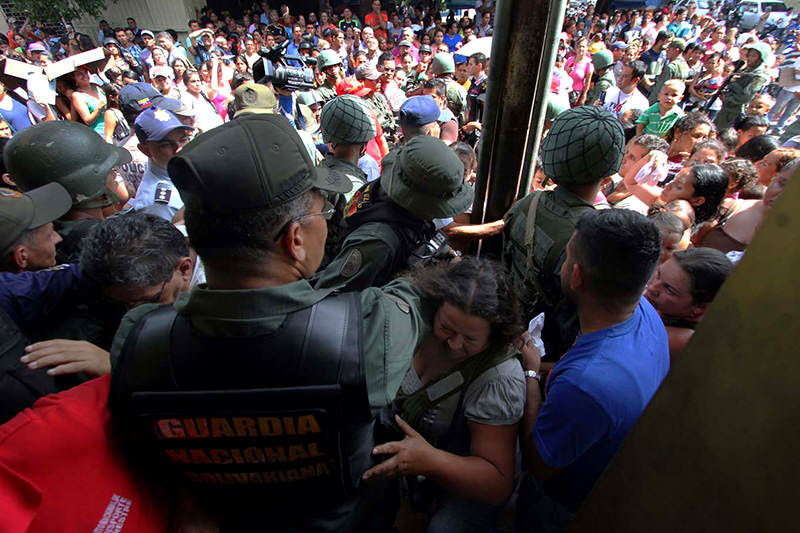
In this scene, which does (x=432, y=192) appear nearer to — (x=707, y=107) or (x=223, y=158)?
(x=223, y=158)

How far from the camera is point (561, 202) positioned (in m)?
2.09

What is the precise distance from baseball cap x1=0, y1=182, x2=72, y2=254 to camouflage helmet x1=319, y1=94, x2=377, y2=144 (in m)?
1.60

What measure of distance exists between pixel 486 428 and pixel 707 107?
8025mm

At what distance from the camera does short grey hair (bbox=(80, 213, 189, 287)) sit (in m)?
1.46

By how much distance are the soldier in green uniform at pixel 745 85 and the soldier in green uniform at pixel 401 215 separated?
6.33 m

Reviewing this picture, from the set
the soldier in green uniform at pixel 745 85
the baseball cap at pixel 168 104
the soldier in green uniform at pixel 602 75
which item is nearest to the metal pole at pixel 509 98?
the baseball cap at pixel 168 104

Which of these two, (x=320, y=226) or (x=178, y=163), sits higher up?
(x=178, y=163)

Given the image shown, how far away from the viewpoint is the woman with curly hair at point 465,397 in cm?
143

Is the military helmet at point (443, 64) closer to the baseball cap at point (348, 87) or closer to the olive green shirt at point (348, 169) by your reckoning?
the baseball cap at point (348, 87)

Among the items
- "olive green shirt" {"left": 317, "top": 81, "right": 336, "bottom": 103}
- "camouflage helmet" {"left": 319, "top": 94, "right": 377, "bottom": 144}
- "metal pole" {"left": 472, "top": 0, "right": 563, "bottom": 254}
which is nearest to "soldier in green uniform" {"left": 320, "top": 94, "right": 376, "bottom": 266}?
"camouflage helmet" {"left": 319, "top": 94, "right": 377, "bottom": 144}

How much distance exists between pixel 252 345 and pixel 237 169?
442 mm

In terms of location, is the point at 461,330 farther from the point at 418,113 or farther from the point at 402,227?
the point at 418,113

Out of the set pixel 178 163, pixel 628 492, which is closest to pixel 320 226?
pixel 178 163

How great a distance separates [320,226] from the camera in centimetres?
117
